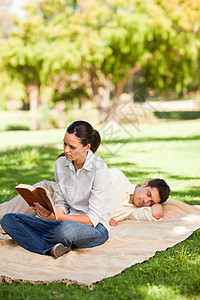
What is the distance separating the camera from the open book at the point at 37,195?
11.0 ft

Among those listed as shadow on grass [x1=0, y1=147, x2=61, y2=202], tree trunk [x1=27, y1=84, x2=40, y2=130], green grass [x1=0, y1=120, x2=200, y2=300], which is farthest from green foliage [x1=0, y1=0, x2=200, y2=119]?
shadow on grass [x1=0, y1=147, x2=61, y2=202]

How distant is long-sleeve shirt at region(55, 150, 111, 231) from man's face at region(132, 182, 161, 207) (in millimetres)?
945

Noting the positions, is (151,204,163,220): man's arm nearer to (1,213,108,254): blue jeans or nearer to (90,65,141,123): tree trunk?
(1,213,108,254): blue jeans

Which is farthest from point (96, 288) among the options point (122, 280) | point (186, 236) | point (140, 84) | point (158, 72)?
point (140, 84)

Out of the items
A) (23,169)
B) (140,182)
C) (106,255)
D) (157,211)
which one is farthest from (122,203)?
(23,169)

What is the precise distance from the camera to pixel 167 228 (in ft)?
14.8

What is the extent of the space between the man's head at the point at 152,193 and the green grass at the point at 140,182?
2.35ft

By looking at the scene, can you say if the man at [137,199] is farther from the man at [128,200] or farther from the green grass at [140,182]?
the green grass at [140,182]

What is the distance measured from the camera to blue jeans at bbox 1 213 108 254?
145 inches

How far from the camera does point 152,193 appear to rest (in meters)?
4.80

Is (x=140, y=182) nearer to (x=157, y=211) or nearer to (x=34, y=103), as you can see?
(x=157, y=211)

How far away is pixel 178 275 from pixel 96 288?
0.71m

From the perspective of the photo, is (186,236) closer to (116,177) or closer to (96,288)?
(116,177)

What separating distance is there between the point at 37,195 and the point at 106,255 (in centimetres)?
90
